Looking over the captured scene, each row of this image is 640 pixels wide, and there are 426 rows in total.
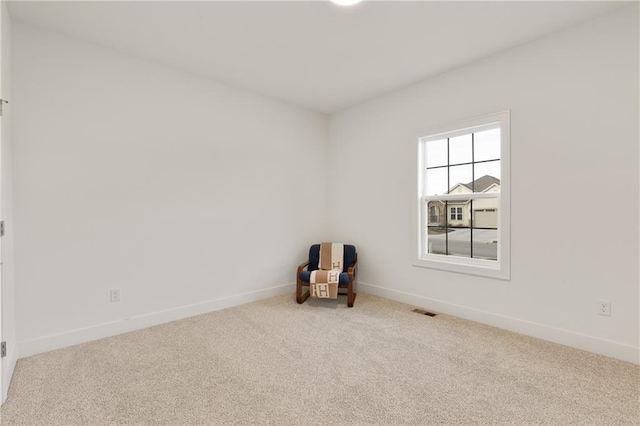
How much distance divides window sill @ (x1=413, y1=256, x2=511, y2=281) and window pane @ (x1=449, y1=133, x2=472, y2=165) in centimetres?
111

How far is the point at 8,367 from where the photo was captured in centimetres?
202

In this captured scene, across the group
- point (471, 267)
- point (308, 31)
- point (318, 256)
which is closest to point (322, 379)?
point (471, 267)

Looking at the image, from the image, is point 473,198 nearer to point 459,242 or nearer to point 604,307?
point 459,242

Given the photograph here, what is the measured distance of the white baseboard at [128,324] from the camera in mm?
2459

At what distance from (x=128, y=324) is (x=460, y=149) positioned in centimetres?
382

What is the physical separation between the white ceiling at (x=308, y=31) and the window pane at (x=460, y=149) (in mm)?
764

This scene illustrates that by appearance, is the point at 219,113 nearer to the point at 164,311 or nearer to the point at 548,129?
the point at 164,311

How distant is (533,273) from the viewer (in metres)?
2.75

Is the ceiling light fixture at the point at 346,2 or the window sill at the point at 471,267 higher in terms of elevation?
the ceiling light fixture at the point at 346,2

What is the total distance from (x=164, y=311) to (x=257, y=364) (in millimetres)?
1394

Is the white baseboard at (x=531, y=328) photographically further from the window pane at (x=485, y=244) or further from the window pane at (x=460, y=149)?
the window pane at (x=460, y=149)

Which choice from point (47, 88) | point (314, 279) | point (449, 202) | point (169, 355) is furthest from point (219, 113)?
A: point (449, 202)

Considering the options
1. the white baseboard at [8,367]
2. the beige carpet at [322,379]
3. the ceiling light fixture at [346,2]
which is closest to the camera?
the beige carpet at [322,379]

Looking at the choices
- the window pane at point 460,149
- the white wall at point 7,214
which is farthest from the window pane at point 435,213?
the white wall at point 7,214
